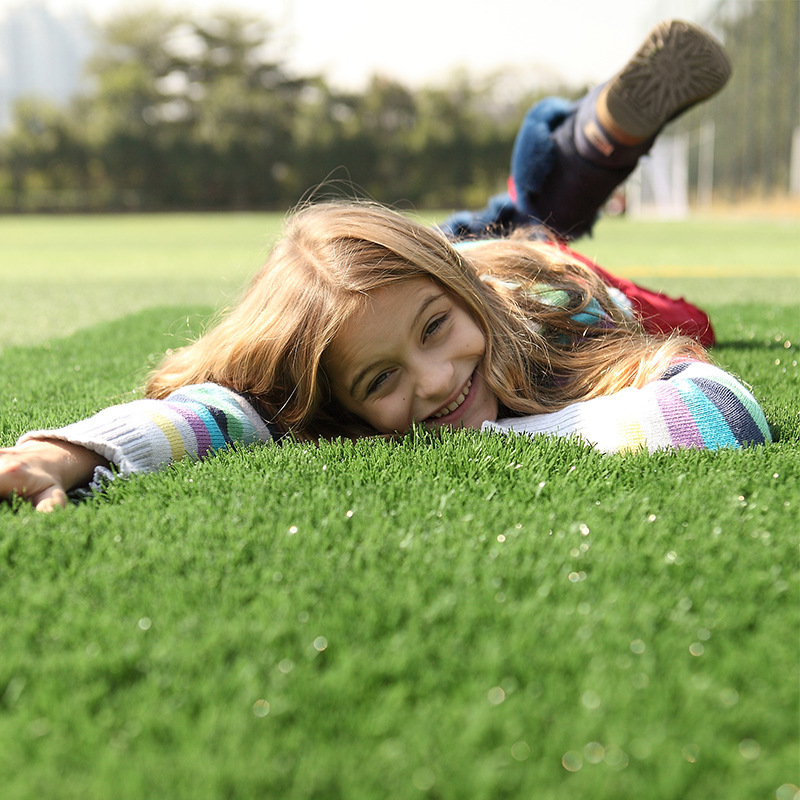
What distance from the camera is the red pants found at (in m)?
2.67

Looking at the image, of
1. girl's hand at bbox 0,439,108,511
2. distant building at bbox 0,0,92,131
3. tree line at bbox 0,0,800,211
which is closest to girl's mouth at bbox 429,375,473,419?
girl's hand at bbox 0,439,108,511

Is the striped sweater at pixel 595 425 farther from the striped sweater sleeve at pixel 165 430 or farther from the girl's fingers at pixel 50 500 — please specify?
the girl's fingers at pixel 50 500

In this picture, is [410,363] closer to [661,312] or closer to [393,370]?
[393,370]

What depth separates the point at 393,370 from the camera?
1.83 meters

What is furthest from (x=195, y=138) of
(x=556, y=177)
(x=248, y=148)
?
(x=556, y=177)

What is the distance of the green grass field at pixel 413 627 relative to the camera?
0.71m

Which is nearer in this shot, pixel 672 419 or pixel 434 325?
pixel 672 419

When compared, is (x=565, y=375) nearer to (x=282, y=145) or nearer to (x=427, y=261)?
(x=427, y=261)

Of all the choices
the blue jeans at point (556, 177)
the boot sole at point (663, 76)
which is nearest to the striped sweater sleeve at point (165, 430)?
the blue jeans at point (556, 177)

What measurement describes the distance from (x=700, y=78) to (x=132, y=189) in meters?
35.0

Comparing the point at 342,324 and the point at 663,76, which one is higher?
the point at 663,76

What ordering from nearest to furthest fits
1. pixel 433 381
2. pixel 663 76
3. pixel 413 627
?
1. pixel 413 627
2. pixel 433 381
3. pixel 663 76

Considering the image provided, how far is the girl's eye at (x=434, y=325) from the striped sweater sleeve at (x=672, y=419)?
0.99 feet

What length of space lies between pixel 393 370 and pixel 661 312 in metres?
1.34
